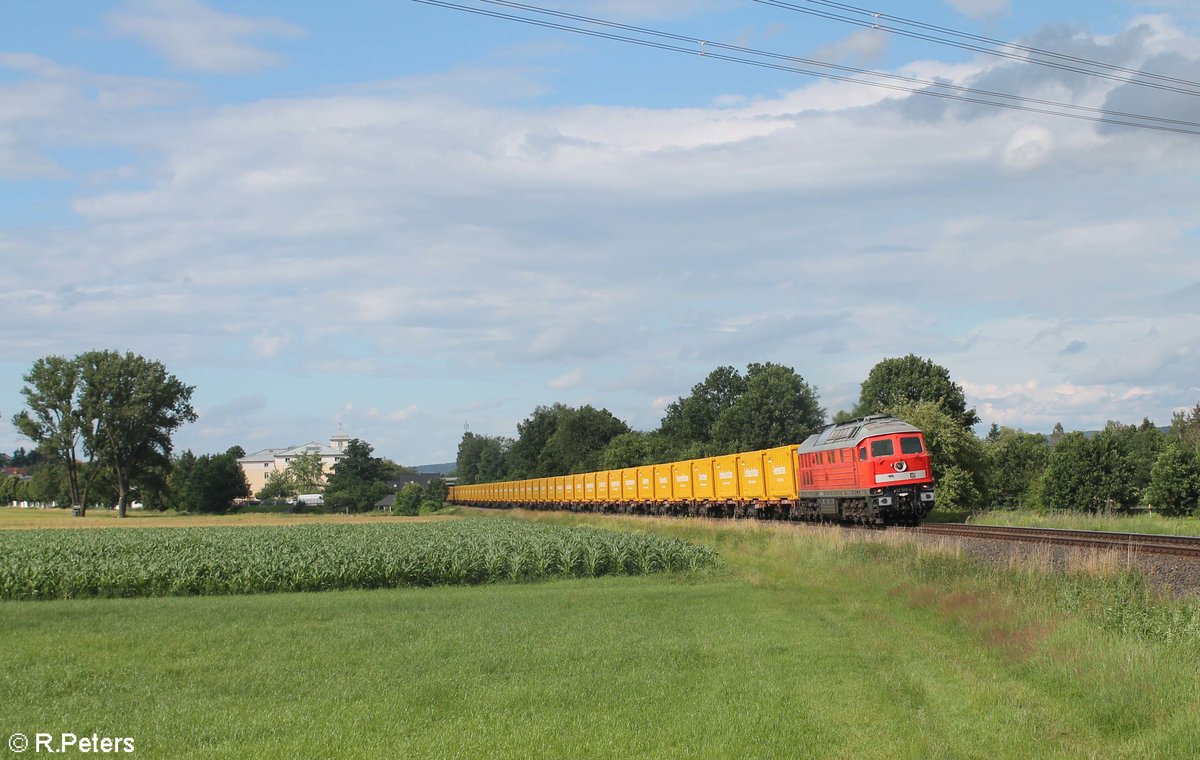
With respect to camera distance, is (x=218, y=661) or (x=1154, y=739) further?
(x=218, y=661)

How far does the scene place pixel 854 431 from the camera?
3688 cm

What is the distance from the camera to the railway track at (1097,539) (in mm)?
22172

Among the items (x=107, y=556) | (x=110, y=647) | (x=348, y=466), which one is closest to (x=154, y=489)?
(x=348, y=466)

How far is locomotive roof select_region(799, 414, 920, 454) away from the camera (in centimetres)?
3534

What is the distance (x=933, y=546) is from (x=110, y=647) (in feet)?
56.8

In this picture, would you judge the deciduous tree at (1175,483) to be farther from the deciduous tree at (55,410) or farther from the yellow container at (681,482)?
the deciduous tree at (55,410)

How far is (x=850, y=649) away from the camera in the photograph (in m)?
15.9

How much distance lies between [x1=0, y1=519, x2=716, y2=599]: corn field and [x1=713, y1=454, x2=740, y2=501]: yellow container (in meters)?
16.4

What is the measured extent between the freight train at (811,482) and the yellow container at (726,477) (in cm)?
5

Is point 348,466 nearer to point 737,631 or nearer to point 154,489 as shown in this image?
point 154,489

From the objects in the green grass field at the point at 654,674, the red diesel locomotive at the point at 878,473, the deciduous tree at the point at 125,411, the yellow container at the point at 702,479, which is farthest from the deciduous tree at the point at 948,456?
the deciduous tree at the point at 125,411

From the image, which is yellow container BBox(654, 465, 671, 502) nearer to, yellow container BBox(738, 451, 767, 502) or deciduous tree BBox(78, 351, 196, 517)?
yellow container BBox(738, 451, 767, 502)

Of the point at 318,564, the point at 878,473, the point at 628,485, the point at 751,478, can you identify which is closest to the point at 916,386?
the point at 628,485

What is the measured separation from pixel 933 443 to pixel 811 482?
18167 millimetres
